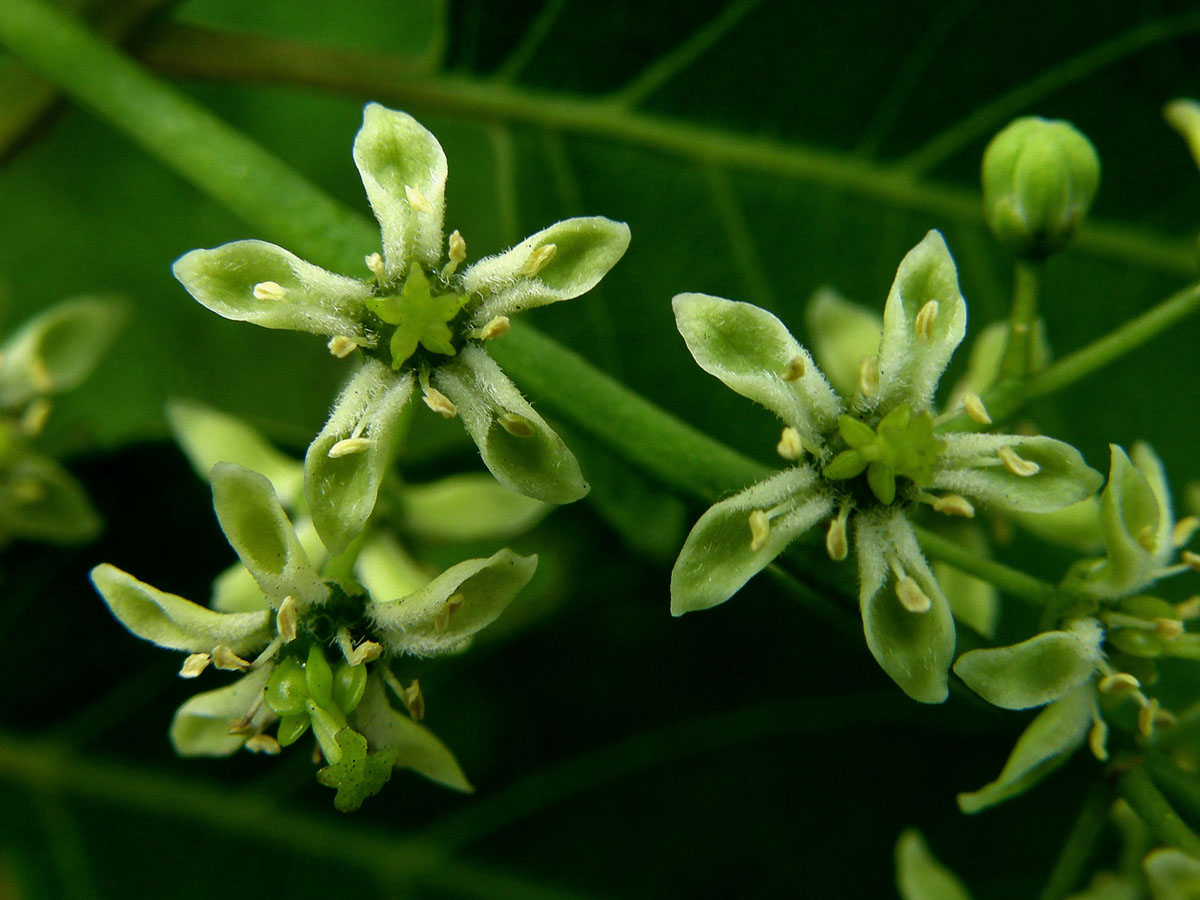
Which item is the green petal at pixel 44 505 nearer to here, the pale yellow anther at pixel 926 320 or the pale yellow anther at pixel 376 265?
the pale yellow anther at pixel 376 265

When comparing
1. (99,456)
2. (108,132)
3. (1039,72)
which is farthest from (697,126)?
(108,132)

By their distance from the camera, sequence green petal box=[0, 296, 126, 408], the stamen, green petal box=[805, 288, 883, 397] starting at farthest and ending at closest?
1. green petal box=[0, 296, 126, 408]
2. green petal box=[805, 288, 883, 397]
3. the stamen

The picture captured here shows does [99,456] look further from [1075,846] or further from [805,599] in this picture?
[1075,846]

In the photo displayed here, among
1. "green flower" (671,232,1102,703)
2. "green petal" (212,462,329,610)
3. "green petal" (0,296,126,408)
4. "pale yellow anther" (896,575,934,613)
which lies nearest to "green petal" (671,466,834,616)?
"green flower" (671,232,1102,703)

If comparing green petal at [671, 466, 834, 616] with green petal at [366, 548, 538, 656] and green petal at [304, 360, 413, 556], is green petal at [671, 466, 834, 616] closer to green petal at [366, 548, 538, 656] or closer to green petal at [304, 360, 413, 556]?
green petal at [366, 548, 538, 656]

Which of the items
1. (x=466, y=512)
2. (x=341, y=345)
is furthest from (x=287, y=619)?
(x=466, y=512)
